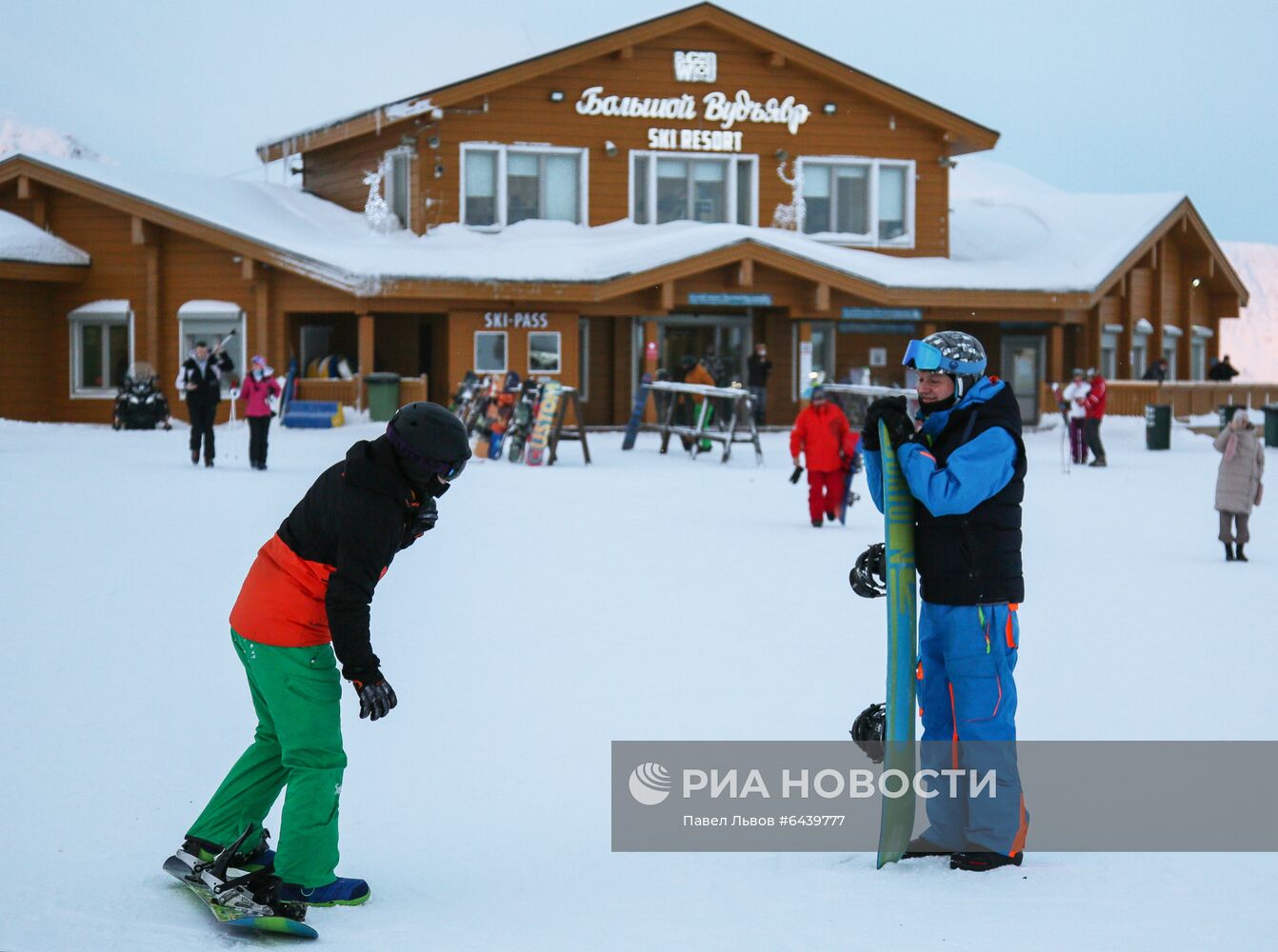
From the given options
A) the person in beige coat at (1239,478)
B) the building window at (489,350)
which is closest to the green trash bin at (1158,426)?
the building window at (489,350)

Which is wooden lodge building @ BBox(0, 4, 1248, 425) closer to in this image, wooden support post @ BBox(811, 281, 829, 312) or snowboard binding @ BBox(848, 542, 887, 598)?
wooden support post @ BBox(811, 281, 829, 312)

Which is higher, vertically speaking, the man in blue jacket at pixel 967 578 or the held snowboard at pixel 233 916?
the man in blue jacket at pixel 967 578

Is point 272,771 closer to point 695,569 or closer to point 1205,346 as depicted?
point 695,569

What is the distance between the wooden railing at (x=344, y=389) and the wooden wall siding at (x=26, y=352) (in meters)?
5.33

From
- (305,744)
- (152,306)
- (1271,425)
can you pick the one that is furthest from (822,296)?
(305,744)

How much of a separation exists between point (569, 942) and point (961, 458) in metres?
1.86

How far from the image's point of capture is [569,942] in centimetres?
437

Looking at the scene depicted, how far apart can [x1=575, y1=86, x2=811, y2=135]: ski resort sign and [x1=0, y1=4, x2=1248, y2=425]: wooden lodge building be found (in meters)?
0.04

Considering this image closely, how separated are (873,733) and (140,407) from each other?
2276 cm

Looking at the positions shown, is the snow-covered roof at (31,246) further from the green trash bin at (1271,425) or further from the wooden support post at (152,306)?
the green trash bin at (1271,425)

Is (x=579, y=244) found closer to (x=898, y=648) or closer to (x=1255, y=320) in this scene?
(x=898, y=648)

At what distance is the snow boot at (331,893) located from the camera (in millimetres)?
4473

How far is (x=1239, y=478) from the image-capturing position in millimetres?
12664

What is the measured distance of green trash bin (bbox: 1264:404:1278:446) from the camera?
28197 mm
